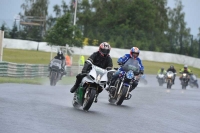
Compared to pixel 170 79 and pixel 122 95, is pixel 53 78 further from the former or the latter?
pixel 122 95

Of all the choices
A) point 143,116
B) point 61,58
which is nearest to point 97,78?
point 143,116

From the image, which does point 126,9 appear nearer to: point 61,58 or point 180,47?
point 180,47

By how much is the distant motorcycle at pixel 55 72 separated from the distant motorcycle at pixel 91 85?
14200 millimetres

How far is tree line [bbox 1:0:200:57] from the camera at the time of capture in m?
47.2

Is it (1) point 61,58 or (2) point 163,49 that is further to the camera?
(2) point 163,49

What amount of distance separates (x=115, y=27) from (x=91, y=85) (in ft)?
240

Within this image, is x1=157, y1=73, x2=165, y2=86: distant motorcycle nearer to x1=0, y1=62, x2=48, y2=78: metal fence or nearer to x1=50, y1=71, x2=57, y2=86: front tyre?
x1=0, y1=62, x2=48, y2=78: metal fence

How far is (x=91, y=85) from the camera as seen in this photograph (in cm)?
1451

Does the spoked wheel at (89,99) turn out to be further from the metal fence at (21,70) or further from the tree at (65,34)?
the tree at (65,34)

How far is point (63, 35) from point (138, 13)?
43703mm

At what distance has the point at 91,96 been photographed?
562 inches

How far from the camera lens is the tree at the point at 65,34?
151 feet

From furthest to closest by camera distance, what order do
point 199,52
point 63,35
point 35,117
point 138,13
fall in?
point 138,13, point 199,52, point 63,35, point 35,117

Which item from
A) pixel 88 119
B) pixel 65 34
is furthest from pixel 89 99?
pixel 65 34
